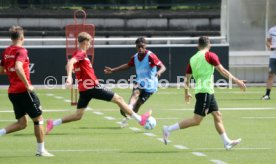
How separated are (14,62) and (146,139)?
343 centimetres

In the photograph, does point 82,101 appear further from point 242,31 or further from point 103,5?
point 103,5

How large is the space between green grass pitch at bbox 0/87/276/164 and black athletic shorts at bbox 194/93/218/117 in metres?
0.59

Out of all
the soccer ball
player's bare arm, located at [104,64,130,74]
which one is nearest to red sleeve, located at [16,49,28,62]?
the soccer ball

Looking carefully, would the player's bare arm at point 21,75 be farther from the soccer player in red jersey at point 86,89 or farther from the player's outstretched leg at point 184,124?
the soccer player in red jersey at point 86,89

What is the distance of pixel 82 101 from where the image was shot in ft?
56.9

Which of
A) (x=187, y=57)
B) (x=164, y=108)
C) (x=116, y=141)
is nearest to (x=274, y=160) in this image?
(x=116, y=141)

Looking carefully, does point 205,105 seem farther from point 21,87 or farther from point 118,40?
point 118,40

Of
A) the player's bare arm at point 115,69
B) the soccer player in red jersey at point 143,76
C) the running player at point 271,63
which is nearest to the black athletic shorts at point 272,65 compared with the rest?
the running player at point 271,63

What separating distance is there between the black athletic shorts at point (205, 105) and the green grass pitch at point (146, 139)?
0.59 meters

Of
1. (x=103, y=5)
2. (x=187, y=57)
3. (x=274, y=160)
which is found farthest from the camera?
(x=103, y=5)

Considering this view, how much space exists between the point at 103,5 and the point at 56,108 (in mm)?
20033

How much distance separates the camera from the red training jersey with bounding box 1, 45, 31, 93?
14.2m

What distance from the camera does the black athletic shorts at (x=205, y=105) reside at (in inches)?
602

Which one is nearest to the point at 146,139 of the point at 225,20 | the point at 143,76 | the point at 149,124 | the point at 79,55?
the point at 149,124
